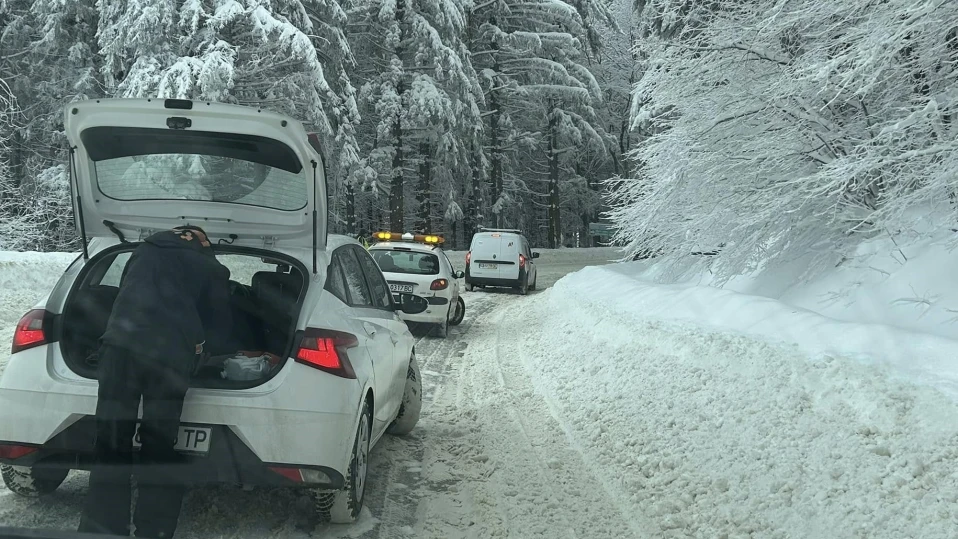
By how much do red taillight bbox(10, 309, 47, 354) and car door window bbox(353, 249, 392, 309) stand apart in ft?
6.72

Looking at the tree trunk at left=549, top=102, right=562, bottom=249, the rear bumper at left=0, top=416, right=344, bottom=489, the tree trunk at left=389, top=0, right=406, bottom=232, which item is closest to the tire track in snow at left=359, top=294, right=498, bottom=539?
the rear bumper at left=0, top=416, right=344, bottom=489

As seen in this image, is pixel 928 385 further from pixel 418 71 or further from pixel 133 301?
pixel 418 71

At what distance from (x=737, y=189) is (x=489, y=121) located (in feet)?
84.9

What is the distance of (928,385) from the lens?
432cm

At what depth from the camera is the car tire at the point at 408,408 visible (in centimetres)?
595

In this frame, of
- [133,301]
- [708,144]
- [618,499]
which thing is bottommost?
[618,499]

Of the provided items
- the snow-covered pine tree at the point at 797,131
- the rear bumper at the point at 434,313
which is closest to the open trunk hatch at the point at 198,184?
the snow-covered pine tree at the point at 797,131

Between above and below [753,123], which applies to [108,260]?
below

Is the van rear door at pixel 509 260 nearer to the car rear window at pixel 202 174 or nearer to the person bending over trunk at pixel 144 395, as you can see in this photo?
the car rear window at pixel 202 174

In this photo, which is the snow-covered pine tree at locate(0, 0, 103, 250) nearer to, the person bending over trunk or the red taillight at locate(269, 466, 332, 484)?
the person bending over trunk

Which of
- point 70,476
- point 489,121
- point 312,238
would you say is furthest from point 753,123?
point 489,121

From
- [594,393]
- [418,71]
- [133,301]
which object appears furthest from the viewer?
[418,71]

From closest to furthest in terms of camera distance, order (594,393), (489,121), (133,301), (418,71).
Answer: (133,301) < (594,393) < (418,71) < (489,121)

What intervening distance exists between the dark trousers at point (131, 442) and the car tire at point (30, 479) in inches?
24.9
